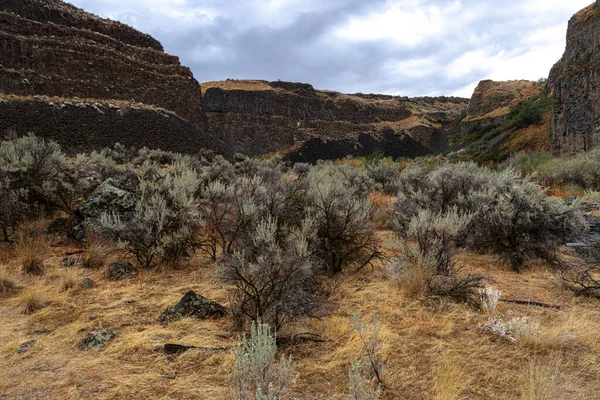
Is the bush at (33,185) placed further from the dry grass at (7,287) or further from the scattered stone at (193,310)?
the scattered stone at (193,310)

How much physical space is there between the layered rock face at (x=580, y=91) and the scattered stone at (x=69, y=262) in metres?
22.3

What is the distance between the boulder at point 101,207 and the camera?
633 centimetres

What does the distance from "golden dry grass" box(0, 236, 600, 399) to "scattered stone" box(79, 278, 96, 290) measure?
16 cm

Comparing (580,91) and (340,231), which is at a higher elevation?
(580,91)

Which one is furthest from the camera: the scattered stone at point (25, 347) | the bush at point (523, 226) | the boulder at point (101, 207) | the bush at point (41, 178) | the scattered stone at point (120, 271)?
the bush at point (41, 178)

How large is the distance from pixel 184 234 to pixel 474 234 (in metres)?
4.98

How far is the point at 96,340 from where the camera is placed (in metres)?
3.07

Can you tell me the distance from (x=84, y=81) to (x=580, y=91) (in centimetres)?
3832

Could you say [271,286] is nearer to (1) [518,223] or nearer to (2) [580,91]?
(1) [518,223]

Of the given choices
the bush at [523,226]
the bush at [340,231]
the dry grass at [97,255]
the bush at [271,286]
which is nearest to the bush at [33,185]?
the dry grass at [97,255]

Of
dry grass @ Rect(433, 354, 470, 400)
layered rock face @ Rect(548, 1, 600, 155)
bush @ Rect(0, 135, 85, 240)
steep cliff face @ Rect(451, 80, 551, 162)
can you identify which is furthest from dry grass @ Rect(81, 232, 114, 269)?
steep cliff face @ Rect(451, 80, 551, 162)

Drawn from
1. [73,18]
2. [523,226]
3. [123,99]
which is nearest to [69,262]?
[523,226]

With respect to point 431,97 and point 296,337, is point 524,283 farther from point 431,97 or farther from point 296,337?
point 431,97

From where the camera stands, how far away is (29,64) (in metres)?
27.9
